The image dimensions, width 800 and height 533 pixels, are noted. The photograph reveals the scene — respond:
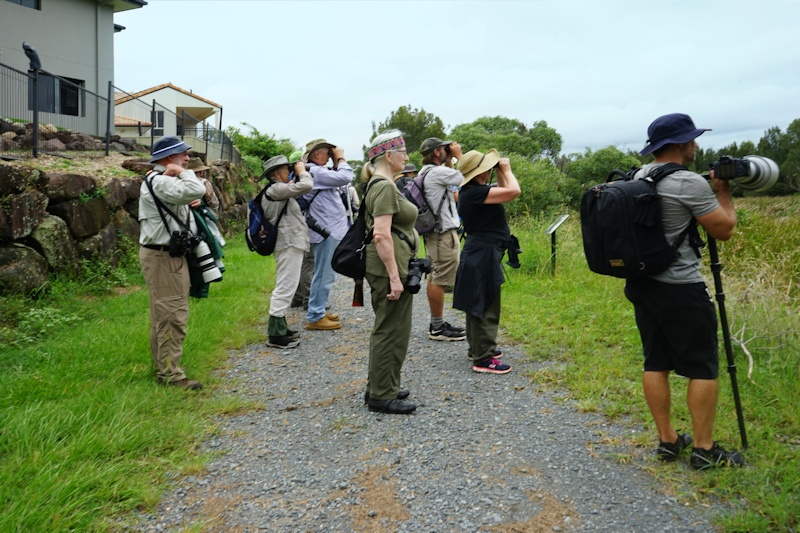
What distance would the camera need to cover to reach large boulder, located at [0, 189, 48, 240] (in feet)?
22.7

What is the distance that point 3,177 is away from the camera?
7031mm

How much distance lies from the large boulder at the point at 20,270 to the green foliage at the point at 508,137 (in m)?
27.2

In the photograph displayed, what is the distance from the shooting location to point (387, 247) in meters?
4.20

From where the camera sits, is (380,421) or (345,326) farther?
(345,326)

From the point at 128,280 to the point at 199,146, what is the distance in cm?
1281

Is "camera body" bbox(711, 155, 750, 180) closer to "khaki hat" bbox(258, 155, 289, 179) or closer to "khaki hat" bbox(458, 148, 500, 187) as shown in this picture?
"khaki hat" bbox(458, 148, 500, 187)

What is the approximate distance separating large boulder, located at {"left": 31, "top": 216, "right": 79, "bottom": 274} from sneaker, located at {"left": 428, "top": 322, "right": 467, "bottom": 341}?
181 inches

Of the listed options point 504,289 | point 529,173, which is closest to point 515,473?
point 504,289

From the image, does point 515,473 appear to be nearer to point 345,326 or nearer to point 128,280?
point 345,326

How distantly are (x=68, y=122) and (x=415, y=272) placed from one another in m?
15.9

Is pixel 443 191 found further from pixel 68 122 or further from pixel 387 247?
pixel 68 122

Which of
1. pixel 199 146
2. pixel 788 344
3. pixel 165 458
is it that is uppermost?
pixel 199 146

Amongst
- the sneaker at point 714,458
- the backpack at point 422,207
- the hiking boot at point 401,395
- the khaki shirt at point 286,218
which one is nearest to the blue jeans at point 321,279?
the khaki shirt at point 286,218

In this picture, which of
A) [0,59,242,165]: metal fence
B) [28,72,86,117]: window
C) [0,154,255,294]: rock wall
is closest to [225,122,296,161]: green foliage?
[0,59,242,165]: metal fence
